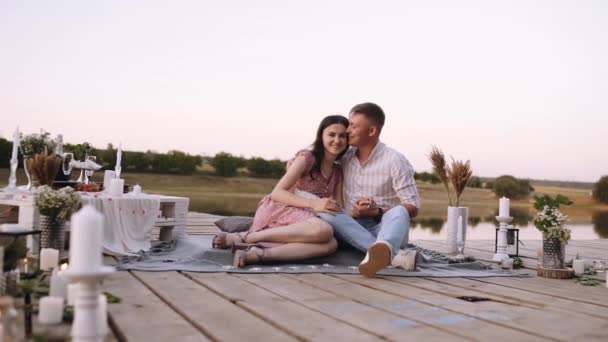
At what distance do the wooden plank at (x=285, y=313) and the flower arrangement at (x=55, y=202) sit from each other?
933 mm

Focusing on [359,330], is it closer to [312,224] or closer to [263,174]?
[312,224]

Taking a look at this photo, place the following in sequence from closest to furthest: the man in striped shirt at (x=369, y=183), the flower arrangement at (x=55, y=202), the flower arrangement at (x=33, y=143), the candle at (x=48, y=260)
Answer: the candle at (x=48, y=260) < the flower arrangement at (x=55, y=202) < the man in striped shirt at (x=369, y=183) < the flower arrangement at (x=33, y=143)

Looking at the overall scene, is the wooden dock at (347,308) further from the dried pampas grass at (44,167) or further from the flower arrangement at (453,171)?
the flower arrangement at (453,171)

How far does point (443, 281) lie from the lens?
10.4 ft

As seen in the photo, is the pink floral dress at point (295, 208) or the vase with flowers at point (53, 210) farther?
the pink floral dress at point (295, 208)

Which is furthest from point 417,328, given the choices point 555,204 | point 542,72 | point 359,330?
point 542,72

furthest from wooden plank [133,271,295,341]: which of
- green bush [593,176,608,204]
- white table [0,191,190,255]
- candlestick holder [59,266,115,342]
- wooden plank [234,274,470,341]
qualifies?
green bush [593,176,608,204]

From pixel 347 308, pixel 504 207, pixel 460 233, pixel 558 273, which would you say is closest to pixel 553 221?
pixel 558 273

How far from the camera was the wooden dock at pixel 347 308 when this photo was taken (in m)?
1.85

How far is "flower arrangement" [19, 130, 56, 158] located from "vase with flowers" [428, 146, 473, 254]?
9.73 ft

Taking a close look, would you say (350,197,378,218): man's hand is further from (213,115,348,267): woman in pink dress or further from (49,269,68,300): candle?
(49,269,68,300): candle

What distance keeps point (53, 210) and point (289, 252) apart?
→ 4.47 feet

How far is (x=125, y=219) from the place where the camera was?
404 centimetres

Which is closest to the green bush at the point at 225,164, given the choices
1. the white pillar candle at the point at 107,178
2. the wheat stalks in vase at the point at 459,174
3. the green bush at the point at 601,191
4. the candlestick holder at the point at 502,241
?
the green bush at the point at 601,191
